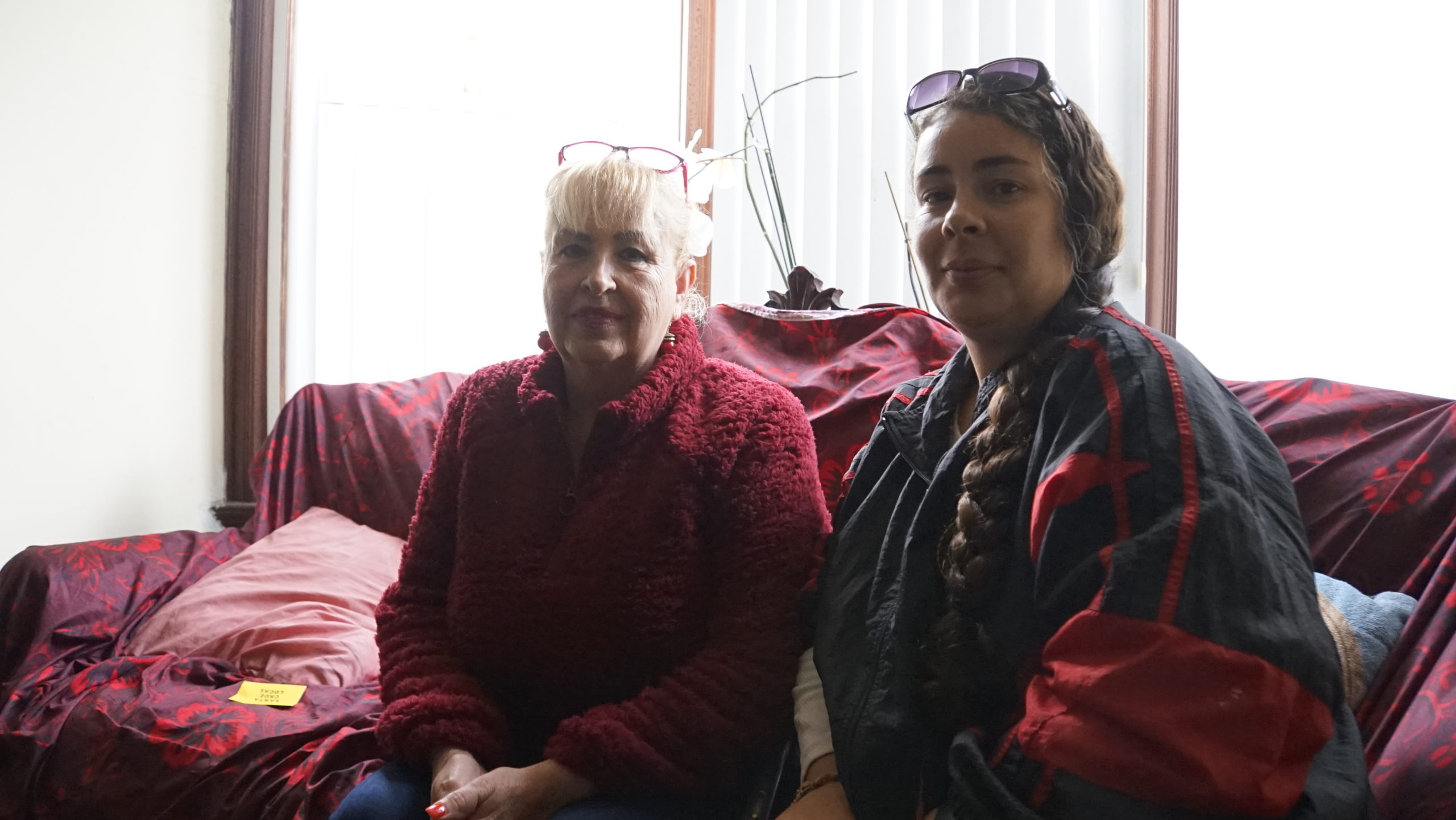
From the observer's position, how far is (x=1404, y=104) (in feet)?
6.57

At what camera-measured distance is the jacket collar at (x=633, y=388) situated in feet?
3.87

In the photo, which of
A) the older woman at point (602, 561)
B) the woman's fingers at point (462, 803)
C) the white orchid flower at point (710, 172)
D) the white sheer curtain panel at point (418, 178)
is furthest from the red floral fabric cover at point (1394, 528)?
the white sheer curtain panel at point (418, 178)

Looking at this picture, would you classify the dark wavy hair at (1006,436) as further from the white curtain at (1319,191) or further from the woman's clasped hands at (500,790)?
the white curtain at (1319,191)

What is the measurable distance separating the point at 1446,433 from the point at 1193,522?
76cm

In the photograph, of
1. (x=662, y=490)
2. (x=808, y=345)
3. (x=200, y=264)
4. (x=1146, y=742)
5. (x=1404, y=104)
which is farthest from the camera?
(x=200, y=264)

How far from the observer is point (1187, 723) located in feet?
2.22

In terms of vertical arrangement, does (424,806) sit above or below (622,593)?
below

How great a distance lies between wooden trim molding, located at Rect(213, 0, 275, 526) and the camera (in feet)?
7.93

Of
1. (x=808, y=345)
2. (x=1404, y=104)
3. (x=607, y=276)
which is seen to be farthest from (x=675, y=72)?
(x=1404, y=104)

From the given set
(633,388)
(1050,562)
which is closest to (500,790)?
(633,388)

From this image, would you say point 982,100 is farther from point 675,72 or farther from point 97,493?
point 97,493

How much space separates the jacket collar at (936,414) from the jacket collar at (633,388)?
280 millimetres

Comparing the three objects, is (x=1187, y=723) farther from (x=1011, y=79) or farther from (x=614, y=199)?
(x=614, y=199)

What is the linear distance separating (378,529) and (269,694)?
0.57 m
